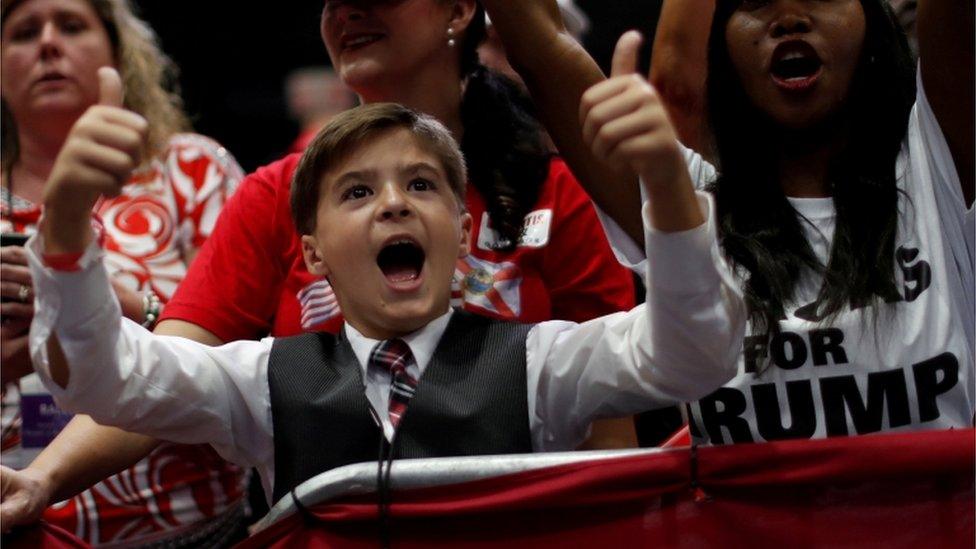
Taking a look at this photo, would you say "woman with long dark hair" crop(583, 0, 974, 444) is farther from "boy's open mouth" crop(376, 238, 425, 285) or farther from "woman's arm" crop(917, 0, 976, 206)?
"boy's open mouth" crop(376, 238, 425, 285)

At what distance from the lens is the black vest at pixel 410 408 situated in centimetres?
174

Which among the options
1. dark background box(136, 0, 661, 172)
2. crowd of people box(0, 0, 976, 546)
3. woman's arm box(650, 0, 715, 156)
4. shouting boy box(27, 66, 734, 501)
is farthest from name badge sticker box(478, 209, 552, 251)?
dark background box(136, 0, 661, 172)

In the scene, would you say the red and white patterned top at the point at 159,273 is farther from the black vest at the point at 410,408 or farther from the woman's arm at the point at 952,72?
the woman's arm at the point at 952,72

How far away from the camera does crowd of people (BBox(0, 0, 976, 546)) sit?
5.10 ft

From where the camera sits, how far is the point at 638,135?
1453mm

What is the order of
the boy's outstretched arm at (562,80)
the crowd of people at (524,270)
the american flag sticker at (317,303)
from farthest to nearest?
the american flag sticker at (317,303) < the boy's outstretched arm at (562,80) < the crowd of people at (524,270)

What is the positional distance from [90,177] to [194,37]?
446cm

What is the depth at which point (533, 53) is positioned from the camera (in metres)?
1.92

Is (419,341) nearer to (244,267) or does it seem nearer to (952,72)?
(244,267)

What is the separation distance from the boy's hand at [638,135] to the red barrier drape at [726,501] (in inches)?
10.0

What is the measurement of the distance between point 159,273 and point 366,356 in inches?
26.4

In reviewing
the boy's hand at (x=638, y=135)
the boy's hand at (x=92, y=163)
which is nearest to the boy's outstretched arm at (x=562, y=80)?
the boy's hand at (x=638, y=135)

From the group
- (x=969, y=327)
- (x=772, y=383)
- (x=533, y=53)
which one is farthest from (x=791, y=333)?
(x=533, y=53)

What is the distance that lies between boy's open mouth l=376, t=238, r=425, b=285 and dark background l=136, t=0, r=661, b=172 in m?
3.91
